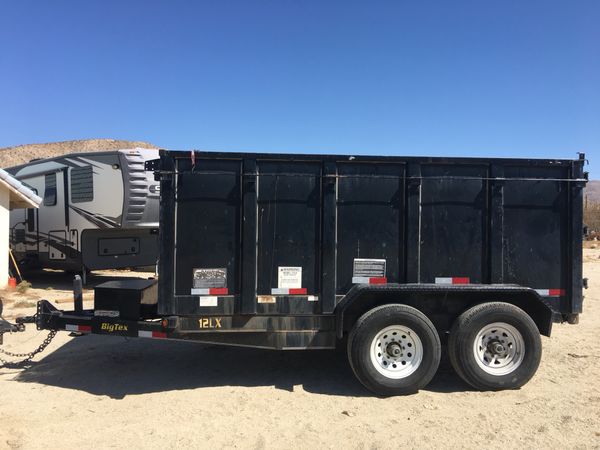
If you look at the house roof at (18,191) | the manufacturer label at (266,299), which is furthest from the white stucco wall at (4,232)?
the manufacturer label at (266,299)

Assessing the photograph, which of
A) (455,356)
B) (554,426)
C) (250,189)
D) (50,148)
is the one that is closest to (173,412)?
(250,189)

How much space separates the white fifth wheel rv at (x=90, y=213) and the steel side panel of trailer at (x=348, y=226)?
6.89 m

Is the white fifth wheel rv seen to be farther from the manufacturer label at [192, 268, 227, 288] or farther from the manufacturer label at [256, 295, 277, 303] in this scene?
the manufacturer label at [256, 295, 277, 303]

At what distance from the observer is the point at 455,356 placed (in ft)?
16.3

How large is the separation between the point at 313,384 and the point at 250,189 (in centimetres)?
237

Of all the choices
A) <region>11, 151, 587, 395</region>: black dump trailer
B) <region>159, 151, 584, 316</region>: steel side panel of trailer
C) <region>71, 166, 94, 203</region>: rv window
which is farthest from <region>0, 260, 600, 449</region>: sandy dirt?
<region>71, 166, 94, 203</region>: rv window

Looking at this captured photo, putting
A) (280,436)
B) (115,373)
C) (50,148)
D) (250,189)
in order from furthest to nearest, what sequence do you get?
1. (50,148)
2. (115,373)
3. (250,189)
4. (280,436)

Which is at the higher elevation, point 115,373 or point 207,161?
point 207,161

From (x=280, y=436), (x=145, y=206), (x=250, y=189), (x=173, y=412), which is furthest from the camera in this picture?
(x=145, y=206)

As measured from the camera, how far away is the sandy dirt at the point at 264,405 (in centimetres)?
391

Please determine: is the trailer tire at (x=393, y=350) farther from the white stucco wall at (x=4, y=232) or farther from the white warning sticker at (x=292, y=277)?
the white stucco wall at (x=4, y=232)

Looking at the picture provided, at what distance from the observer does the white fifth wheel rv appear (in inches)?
440

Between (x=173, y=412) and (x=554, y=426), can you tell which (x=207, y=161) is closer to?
(x=173, y=412)

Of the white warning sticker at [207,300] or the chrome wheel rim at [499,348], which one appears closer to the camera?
the white warning sticker at [207,300]
